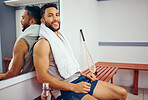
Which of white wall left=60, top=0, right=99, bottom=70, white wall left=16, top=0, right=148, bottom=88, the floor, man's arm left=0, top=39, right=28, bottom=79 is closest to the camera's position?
man's arm left=0, top=39, right=28, bottom=79

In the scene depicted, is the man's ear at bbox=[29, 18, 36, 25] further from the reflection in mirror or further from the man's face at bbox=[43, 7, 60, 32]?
the man's face at bbox=[43, 7, 60, 32]

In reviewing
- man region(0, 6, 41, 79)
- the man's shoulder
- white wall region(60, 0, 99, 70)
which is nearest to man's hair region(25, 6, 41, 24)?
man region(0, 6, 41, 79)

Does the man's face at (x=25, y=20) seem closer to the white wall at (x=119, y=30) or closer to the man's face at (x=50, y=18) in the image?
the man's face at (x=50, y=18)

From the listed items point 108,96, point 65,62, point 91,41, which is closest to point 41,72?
point 65,62

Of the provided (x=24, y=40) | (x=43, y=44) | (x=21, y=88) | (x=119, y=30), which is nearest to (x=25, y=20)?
(x=24, y=40)

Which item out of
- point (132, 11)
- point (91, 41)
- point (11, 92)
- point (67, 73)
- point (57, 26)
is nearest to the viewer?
point (11, 92)

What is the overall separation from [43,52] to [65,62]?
27 centimetres

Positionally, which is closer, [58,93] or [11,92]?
[11,92]

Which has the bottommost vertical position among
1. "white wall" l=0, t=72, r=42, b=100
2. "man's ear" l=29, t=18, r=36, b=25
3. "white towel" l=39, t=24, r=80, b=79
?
"white wall" l=0, t=72, r=42, b=100

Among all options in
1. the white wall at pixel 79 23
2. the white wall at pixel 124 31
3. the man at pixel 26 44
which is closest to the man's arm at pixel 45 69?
the man at pixel 26 44

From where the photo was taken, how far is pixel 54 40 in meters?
1.57

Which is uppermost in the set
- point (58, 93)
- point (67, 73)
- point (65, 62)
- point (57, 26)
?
point (57, 26)

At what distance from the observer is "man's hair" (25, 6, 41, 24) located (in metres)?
1.60

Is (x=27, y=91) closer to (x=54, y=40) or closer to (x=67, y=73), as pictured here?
(x=67, y=73)
